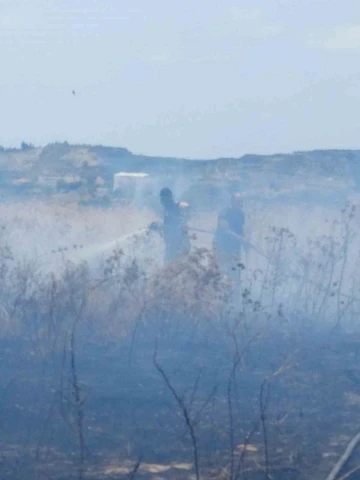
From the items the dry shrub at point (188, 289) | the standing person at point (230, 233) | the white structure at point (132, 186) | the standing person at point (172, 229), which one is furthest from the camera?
the white structure at point (132, 186)

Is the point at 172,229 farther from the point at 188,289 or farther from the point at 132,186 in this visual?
the point at 132,186

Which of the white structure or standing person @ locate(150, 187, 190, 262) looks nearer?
standing person @ locate(150, 187, 190, 262)

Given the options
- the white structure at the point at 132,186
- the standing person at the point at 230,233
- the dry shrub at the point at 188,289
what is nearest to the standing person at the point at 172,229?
the standing person at the point at 230,233

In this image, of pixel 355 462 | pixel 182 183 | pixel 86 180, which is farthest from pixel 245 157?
pixel 355 462

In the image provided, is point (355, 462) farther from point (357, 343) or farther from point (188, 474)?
point (357, 343)

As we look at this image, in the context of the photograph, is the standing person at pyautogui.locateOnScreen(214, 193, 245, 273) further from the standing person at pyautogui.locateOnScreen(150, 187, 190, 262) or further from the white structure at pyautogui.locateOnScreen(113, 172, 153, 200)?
the white structure at pyautogui.locateOnScreen(113, 172, 153, 200)

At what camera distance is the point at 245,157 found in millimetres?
28594

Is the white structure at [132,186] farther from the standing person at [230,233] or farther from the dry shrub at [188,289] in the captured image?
the dry shrub at [188,289]

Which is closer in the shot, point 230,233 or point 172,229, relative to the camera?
point 172,229

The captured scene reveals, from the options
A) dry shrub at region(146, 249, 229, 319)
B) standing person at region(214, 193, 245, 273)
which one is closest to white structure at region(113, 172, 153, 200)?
standing person at region(214, 193, 245, 273)

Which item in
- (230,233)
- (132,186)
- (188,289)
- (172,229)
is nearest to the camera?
(188,289)

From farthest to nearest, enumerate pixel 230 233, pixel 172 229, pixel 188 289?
pixel 230 233
pixel 172 229
pixel 188 289

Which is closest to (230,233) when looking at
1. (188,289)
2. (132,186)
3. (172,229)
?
(172,229)

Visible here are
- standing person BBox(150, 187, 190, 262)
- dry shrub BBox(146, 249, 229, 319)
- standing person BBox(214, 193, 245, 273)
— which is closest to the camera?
dry shrub BBox(146, 249, 229, 319)
